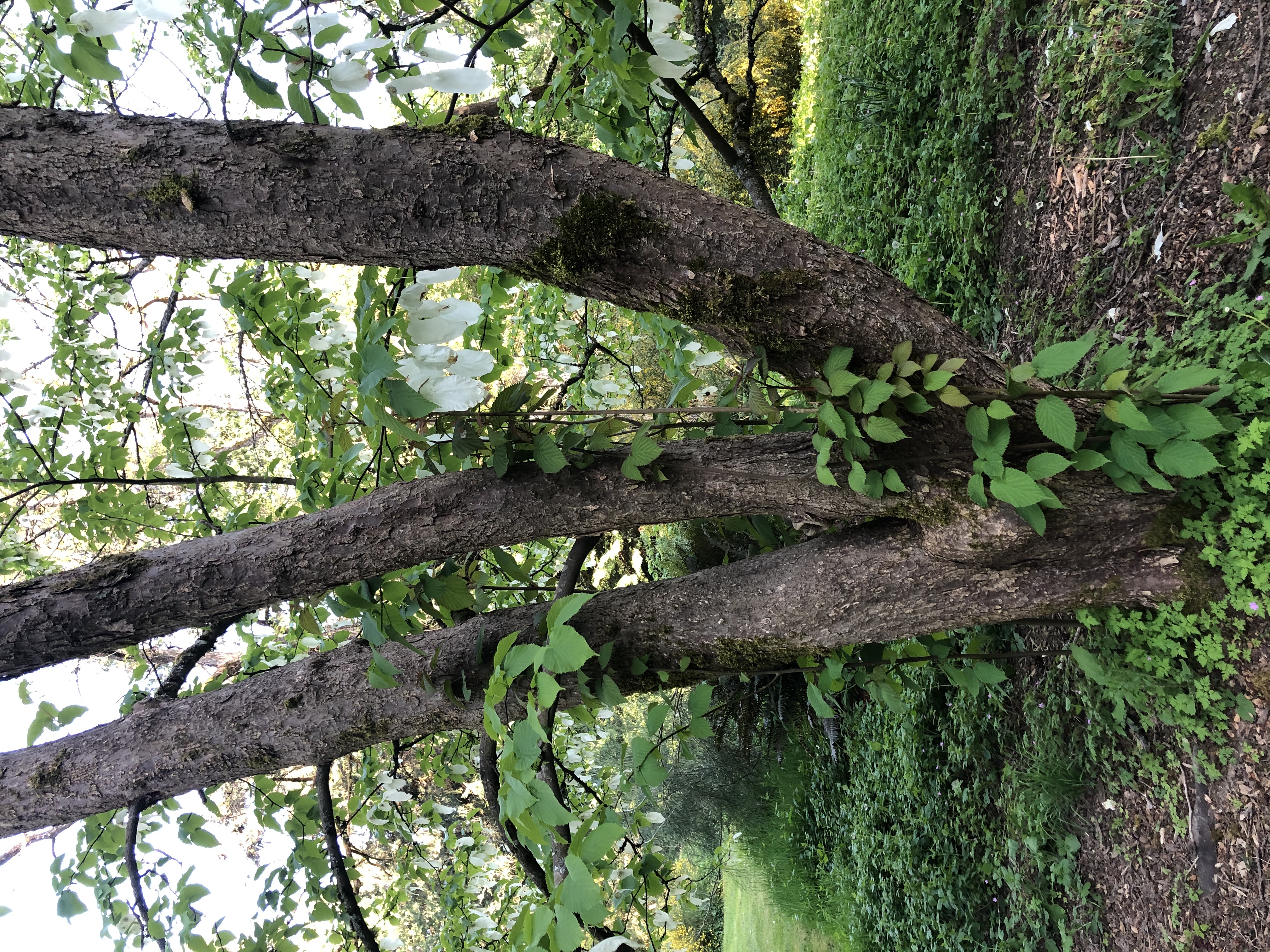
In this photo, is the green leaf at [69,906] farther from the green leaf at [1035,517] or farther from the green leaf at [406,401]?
the green leaf at [1035,517]

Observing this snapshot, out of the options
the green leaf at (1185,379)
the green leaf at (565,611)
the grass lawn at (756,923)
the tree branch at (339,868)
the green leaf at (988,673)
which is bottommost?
the grass lawn at (756,923)

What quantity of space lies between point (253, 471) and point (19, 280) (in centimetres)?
460

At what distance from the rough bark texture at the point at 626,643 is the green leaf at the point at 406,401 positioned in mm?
773

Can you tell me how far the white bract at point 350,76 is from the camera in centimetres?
108

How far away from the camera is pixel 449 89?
3.64 feet

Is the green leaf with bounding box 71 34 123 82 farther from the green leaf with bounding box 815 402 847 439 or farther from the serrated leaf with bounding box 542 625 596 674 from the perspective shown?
the green leaf with bounding box 815 402 847 439

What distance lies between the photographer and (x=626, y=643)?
182 cm

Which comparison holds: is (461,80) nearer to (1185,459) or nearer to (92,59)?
(92,59)

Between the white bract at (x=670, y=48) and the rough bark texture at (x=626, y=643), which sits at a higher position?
the white bract at (x=670, y=48)

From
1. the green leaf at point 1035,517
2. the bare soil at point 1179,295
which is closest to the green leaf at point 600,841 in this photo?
the green leaf at point 1035,517

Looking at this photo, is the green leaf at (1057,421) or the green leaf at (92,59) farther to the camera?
the green leaf at (1057,421)

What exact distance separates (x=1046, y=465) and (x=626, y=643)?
979mm

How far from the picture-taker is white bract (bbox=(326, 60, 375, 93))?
3.56ft

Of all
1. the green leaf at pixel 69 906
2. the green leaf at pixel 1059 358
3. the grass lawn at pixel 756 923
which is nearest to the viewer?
the green leaf at pixel 1059 358
